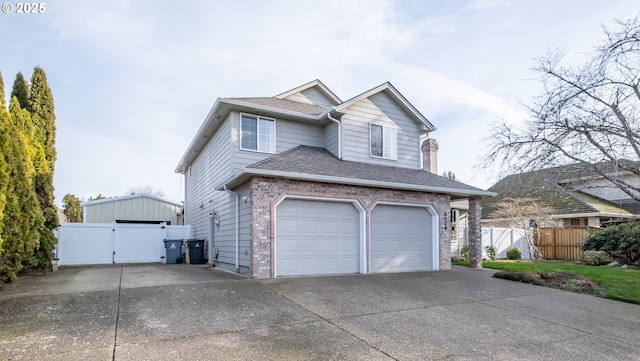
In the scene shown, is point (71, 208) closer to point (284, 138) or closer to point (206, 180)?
point (206, 180)

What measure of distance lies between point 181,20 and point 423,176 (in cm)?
878

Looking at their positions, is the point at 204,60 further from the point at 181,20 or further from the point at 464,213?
the point at 464,213

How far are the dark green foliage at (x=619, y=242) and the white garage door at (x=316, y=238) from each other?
11.5m

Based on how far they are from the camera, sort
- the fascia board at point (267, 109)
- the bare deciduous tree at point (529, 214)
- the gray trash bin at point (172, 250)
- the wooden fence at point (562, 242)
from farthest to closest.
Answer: the bare deciduous tree at point (529, 214), the wooden fence at point (562, 242), the gray trash bin at point (172, 250), the fascia board at point (267, 109)

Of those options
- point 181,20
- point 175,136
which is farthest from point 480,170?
point 175,136

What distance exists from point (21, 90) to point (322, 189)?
1346cm

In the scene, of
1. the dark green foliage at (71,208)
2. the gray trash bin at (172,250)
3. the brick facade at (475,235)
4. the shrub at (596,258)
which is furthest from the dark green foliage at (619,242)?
the dark green foliage at (71,208)

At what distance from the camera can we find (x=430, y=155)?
18.5m

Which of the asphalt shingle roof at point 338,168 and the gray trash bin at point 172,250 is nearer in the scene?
the asphalt shingle roof at point 338,168

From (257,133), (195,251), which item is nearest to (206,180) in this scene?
(195,251)

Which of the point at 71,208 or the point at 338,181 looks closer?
the point at 338,181

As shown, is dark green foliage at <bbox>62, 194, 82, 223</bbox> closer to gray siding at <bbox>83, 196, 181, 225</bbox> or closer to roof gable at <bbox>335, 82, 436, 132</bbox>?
gray siding at <bbox>83, 196, 181, 225</bbox>

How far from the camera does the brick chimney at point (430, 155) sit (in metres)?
18.1

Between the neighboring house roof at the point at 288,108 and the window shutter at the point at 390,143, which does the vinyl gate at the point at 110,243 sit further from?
the window shutter at the point at 390,143
